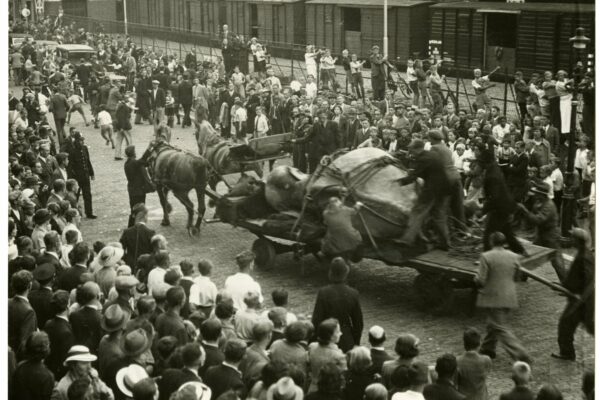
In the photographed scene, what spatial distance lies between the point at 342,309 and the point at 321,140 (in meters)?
7.90

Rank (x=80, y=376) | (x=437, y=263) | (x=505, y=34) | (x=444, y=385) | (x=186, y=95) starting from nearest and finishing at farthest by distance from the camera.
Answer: (x=80, y=376), (x=444, y=385), (x=437, y=263), (x=186, y=95), (x=505, y=34)

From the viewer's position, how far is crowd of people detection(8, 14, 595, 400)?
23.7 ft

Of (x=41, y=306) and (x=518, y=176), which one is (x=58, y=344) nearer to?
(x=41, y=306)

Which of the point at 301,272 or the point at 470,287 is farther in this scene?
the point at 301,272

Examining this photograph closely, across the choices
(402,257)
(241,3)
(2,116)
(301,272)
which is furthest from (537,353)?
(241,3)

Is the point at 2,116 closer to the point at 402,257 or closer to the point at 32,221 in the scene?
the point at 32,221

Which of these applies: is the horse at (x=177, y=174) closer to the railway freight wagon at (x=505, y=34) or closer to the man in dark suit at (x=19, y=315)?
the man in dark suit at (x=19, y=315)

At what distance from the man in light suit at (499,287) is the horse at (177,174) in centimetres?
624

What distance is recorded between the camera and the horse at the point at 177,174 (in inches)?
584

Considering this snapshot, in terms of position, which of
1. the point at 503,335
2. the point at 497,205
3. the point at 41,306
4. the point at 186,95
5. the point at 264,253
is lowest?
Answer: the point at 503,335

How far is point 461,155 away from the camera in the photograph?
15.8 m

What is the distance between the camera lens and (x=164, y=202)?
609 inches

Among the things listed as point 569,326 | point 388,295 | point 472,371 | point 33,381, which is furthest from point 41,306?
point 569,326

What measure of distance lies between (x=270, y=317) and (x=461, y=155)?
27.1ft
